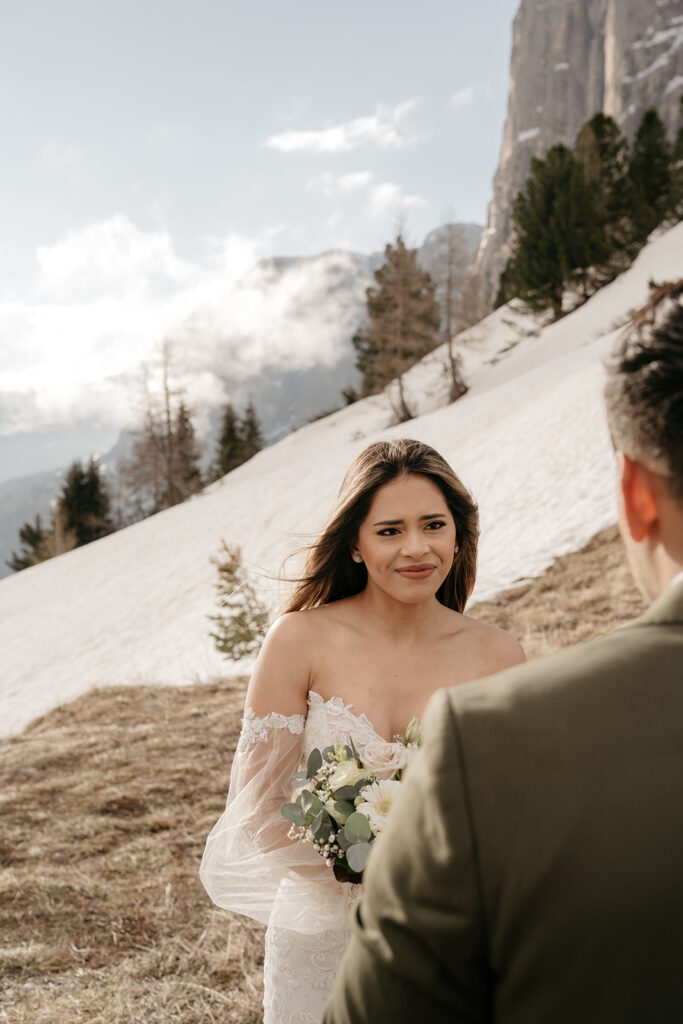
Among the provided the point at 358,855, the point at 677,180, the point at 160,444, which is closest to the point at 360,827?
the point at 358,855

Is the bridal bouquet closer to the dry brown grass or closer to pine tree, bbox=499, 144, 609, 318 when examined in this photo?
the dry brown grass

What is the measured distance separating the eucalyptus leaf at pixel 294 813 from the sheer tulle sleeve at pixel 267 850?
1.38 feet

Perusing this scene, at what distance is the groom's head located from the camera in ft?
3.51

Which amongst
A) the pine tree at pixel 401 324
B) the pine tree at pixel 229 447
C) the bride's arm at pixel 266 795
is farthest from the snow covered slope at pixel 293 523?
the pine tree at pixel 229 447

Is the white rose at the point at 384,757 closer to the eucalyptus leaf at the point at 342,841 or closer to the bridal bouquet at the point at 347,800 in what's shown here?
the bridal bouquet at the point at 347,800

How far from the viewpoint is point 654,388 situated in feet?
3.54

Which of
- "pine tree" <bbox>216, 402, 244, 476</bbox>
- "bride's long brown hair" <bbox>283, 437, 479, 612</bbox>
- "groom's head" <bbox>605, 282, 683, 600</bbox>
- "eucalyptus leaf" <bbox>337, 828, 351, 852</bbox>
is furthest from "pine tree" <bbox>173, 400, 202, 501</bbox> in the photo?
"groom's head" <bbox>605, 282, 683, 600</bbox>

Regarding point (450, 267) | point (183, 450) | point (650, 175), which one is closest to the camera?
point (450, 267)

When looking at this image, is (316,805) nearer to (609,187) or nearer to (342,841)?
(342,841)

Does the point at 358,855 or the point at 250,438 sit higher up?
the point at 250,438

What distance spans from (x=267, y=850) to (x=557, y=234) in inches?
1569

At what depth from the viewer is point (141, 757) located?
7387 mm

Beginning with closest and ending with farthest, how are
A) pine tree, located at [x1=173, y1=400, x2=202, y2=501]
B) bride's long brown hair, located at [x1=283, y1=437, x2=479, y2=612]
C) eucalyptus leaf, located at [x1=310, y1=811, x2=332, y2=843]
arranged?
1. eucalyptus leaf, located at [x1=310, y1=811, x2=332, y2=843]
2. bride's long brown hair, located at [x1=283, y1=437, x2=479, y2=612]
3. pine tree, located at [x1=173, y1=400, x2=202, y2=501]

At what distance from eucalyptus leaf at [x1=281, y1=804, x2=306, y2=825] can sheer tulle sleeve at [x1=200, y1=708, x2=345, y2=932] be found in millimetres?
420
